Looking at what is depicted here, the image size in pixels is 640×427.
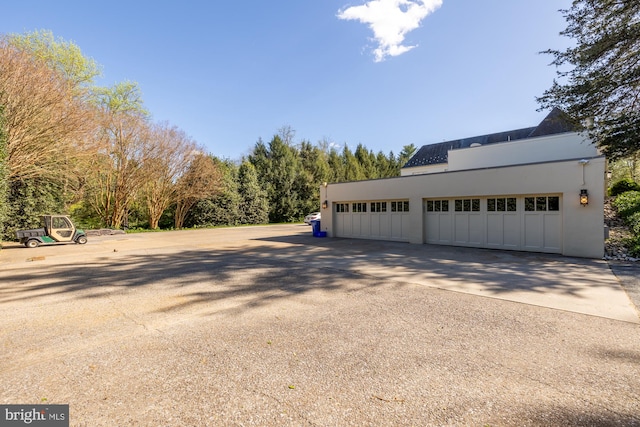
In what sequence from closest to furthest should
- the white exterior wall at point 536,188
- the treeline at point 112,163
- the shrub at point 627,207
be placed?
the white exterior wall at point 536,188 → the treeline at point 112,163 → the shrub at point 627,207

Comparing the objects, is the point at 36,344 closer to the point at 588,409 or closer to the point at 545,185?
the point at 588,409

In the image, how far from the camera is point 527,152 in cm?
1647

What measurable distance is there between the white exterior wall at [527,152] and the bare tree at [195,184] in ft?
60.5

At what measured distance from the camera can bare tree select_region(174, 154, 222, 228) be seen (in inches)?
966

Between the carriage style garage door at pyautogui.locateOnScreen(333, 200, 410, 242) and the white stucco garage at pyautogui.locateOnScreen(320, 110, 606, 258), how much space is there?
0.14 ft

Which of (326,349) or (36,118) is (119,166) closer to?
(36,118)

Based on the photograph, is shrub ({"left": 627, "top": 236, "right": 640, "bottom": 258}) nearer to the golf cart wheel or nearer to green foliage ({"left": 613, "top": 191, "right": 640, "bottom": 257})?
green foliage ({"left": 613, "top": 191, "right": 640, "bottom": 257})

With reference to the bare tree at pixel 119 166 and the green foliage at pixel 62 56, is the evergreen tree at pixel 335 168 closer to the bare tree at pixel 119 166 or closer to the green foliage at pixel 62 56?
the bare tree at pixel 119 166

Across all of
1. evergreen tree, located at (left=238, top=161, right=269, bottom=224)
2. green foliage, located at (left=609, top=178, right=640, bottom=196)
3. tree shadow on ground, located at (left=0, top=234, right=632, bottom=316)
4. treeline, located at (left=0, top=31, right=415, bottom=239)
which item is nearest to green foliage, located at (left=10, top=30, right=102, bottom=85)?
treeline, located at (left=0, top=31, right=415, bottom=239)

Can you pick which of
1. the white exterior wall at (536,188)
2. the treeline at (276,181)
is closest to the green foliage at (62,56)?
the treeline at (276,181)

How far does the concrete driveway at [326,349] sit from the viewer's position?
7.43ft

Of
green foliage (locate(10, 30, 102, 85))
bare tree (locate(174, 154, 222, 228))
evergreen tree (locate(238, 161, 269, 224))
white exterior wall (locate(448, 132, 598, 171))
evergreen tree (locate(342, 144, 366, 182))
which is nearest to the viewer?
white exterior wall (locate(448, 132, 598, 171))

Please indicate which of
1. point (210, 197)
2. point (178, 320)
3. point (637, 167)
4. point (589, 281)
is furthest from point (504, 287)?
point (637, 167)

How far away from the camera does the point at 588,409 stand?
2.21m
